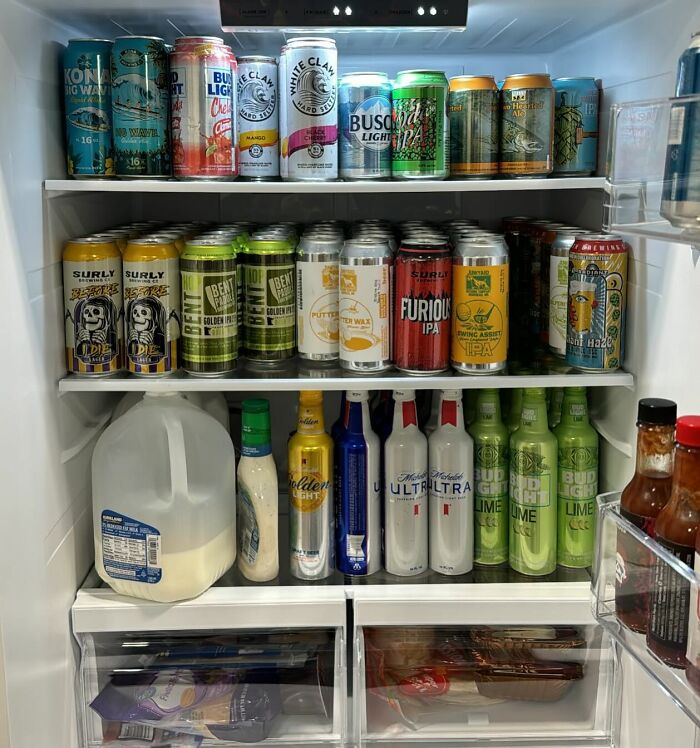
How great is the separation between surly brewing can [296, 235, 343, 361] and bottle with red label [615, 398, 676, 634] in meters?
0.63

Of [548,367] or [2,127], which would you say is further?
[548,367]

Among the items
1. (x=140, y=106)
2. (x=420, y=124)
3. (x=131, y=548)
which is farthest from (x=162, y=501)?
(x=420, y=124)

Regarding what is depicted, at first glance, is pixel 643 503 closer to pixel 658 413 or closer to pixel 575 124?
pixel 658 413

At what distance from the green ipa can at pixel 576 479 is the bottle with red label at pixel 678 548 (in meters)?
0.64

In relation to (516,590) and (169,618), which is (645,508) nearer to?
(516,590)

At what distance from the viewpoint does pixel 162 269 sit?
4.88 feet

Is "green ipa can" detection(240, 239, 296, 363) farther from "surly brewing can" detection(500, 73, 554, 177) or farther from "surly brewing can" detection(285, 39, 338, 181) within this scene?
"surly brewing can" detection(500, 73, 554, 177)

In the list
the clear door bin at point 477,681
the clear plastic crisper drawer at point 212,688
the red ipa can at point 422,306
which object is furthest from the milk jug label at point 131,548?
the red ipa can at point 422,306

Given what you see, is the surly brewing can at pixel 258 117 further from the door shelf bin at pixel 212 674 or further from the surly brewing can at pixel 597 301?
the door shelf bin at pixel 212 674

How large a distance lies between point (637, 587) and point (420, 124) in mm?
812

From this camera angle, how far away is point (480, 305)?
149 centimetres

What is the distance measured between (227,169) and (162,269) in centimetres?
20

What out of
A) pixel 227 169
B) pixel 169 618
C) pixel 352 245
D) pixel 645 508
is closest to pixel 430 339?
pixel 352 245

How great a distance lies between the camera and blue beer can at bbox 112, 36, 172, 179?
4.73 ft
